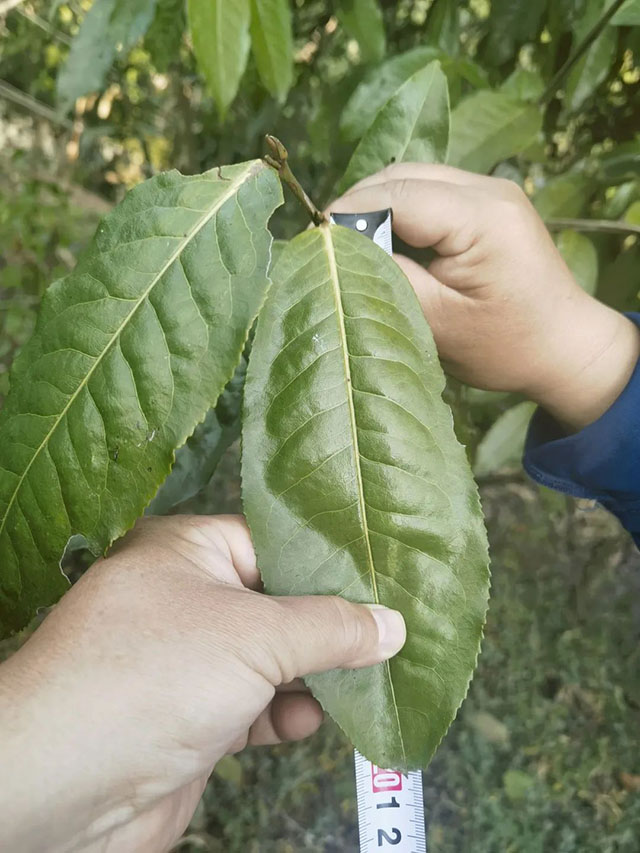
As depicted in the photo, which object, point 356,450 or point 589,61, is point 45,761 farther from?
point 589,61

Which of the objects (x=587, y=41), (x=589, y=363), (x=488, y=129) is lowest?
(x=589, y=363)

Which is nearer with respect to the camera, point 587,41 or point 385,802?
point 385,802

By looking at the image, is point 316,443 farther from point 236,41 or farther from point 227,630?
point 236,41

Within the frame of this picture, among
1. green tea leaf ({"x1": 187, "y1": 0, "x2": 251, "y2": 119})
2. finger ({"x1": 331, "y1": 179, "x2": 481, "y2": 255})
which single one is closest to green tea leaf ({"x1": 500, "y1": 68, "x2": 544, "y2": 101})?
finger ({"x1": 331, "y1": 179, "x2": 481, "y2": 255})

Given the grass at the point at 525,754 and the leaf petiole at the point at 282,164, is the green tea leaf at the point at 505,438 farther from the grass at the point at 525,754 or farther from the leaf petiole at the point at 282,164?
the leaf petiole at the point at 282,164

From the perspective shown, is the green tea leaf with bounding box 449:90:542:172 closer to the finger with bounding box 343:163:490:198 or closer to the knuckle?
the finger with bounding box 343:163:490:198

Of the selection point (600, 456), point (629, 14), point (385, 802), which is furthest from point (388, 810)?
point (629, 14)

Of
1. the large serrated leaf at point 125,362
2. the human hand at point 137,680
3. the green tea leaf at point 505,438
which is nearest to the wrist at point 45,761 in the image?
the human hand at point 137,680

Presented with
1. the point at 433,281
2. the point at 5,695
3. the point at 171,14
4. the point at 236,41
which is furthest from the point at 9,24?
the point at 5,695
